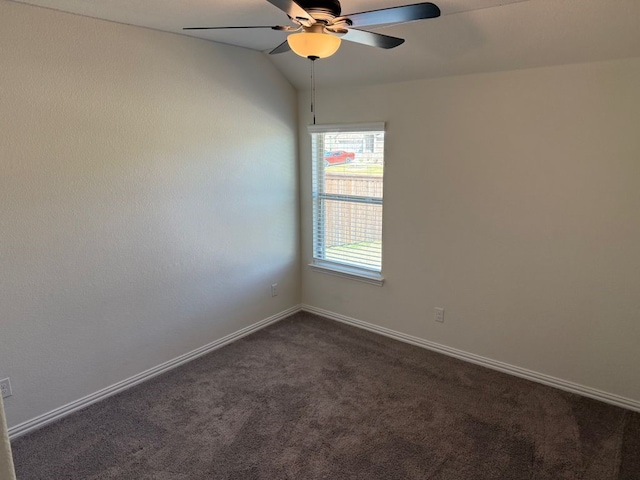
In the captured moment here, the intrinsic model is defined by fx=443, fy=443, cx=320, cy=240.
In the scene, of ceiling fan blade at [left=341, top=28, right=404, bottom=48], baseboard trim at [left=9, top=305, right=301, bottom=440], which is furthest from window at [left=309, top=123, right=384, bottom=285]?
ceiling fan blade at [left=341, top=28, right=404, bottom=48]

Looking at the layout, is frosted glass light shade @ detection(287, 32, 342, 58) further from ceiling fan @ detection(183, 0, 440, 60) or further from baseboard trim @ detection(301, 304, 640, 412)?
baseboard trim @ detection(301, 304, 640, 412)

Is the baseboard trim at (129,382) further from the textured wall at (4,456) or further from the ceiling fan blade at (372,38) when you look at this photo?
the ceiling fan blade at (372,38)

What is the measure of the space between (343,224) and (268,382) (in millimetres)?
1619

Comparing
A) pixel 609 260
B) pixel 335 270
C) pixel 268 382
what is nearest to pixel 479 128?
pixel 609 260

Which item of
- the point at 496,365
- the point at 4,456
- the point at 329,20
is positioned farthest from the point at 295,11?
the point at 496,365

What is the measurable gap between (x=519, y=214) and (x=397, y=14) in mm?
1850

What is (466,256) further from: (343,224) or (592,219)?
(343,224)

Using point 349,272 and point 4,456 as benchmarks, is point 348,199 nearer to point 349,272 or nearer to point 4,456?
point 349,272

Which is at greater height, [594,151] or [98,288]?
[594,151]

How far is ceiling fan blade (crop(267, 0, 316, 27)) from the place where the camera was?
5.31 ft

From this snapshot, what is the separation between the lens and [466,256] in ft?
11.0

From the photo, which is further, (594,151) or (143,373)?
(143,373)

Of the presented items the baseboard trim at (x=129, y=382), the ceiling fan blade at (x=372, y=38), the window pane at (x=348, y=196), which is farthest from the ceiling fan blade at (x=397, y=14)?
the baseboard trim at (x=129, y=382)

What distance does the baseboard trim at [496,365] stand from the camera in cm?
287
